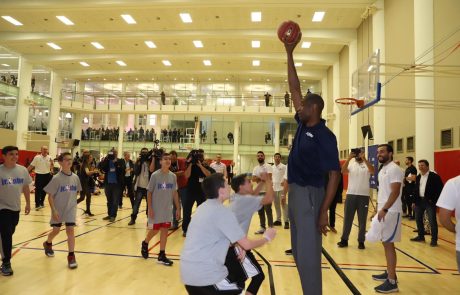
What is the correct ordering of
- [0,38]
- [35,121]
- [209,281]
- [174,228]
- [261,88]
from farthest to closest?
[261,88] → [35,121] → [0,38] → [174,228] → [209,281]

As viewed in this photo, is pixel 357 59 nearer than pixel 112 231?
No

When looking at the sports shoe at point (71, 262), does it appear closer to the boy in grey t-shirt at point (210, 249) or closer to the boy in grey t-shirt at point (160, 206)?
the boy in grey t-shirt at point (160, 206)

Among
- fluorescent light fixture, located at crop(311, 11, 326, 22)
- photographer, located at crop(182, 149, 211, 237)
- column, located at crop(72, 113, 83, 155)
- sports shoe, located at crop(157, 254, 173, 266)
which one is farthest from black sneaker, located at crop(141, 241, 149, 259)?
column, located at crop(72, 113, 83, 155)

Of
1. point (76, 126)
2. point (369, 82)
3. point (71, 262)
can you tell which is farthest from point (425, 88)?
point (76, 126)

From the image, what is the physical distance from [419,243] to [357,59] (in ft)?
43.3

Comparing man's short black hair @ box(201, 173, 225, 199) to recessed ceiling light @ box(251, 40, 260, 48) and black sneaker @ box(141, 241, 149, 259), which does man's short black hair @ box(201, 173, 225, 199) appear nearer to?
black sneaker @ box(141, 241, 149, 259)

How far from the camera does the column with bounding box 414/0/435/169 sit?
35.8 feet

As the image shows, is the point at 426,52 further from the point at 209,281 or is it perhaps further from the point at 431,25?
the point at 209,281

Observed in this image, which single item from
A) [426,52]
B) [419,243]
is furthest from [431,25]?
[419,243]

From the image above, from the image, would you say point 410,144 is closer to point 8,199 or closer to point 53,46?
point 8,199

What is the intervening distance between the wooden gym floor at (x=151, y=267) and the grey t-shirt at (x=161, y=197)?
70 centimetres

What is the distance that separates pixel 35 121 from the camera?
27.1m

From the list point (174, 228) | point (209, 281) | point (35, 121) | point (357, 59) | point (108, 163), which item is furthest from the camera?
point (35, 121)

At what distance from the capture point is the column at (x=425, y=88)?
10898mm
